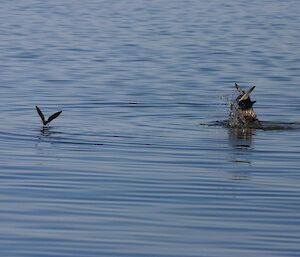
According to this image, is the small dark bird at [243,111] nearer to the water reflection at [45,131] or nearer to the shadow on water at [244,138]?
the shadow on water at [244,138]

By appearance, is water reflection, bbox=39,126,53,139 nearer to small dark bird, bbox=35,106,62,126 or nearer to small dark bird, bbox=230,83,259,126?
small dark bird, bbox=35,106,62,126

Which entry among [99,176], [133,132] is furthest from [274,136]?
[99,176]

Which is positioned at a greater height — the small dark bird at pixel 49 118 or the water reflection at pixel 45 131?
the small dark bird at pixel 49 118

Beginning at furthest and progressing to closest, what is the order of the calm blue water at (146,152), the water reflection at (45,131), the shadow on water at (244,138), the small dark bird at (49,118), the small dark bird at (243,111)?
the small dark bird at (243,111) < the small dark bird at (49,118) < the water reflection at (45,131) < the shadow on water at (244,138) < the calm blue water at (146,152)

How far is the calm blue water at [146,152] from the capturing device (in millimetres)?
9836

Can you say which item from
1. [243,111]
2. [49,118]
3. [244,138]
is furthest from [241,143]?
[49,118]

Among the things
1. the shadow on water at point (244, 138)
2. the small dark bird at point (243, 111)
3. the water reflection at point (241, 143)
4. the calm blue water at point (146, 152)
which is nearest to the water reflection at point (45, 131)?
the calm blue water at point (146, 152)

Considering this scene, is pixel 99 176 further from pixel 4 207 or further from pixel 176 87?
pixel 176 87

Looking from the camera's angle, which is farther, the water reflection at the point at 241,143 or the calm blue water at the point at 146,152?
the water reflection at the point at 241,143

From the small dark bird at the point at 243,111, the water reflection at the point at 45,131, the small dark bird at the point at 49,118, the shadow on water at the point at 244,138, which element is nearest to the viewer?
the shadow on water at the point at 244,138

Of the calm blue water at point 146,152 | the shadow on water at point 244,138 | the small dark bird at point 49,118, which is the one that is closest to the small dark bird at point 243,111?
the shadow on water at point 244,138

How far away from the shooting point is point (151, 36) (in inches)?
1459

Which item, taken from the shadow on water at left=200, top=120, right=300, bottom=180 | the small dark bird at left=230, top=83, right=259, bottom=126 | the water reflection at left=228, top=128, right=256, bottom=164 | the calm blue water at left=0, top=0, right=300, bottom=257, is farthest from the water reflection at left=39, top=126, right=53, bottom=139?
the small dark bird at left=230, top=83, right=259, bottom=126

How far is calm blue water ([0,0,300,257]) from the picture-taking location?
984cm
